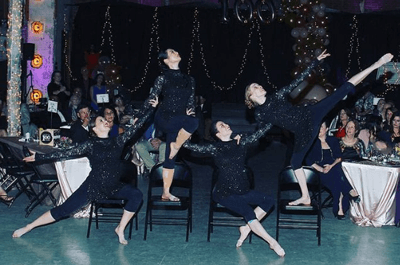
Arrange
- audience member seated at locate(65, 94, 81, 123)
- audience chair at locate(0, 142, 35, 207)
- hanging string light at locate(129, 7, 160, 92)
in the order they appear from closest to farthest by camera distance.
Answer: audience chair at locate(0, 142, 35, 207) → audience member seated at locate(65, 94, 81, 123) → hanging string light at locate(129, 7, 160, 92)

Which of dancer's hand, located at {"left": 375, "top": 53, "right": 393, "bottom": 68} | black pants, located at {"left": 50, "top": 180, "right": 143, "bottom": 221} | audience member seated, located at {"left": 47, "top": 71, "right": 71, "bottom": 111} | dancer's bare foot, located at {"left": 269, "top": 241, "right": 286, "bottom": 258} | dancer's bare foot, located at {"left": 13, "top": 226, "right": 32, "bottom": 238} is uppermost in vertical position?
dancer's hand, located at {"left": 375, "top": 53, "right": 393, "bottom": 68}

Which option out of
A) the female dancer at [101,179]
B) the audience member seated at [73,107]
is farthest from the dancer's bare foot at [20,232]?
the audience member seated at [73,107]

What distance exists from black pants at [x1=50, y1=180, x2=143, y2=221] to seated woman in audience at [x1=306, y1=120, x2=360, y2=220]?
231 centimetres

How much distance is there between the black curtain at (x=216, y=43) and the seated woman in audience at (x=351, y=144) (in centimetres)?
967

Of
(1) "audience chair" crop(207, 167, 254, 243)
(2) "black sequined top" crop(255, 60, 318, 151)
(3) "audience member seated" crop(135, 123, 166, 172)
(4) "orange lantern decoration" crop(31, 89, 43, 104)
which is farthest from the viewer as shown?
(4) "orange lantern decoration" crop(31, 89, 43, 104)

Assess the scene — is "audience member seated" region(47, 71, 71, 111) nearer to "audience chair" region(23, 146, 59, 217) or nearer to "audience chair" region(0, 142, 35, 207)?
"audience chair" region(0, 142, 35, 207)

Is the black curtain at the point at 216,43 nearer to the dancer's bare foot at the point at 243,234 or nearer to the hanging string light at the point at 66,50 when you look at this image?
the hanging string light at the point at 66,50

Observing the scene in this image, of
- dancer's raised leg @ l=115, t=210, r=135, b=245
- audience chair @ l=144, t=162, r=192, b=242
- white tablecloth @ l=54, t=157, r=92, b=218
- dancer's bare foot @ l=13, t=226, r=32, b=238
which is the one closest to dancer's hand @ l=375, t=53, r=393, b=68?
audience chair @ l=144, t=162, r=192, b=242

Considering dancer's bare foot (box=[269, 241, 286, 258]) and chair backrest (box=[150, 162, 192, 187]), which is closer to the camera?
dancer's bare foot (box=[269, 241, 286, 258])

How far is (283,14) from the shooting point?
590 inches

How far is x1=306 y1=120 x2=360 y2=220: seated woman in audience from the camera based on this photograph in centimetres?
814

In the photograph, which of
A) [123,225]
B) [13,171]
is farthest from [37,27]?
[123,225]

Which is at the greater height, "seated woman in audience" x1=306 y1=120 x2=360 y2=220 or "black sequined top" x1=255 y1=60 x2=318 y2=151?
"black sequined top" x1=255 y1=60 x2=318 y2=151

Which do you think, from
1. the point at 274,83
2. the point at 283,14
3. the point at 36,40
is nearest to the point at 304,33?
the point at 283,14
